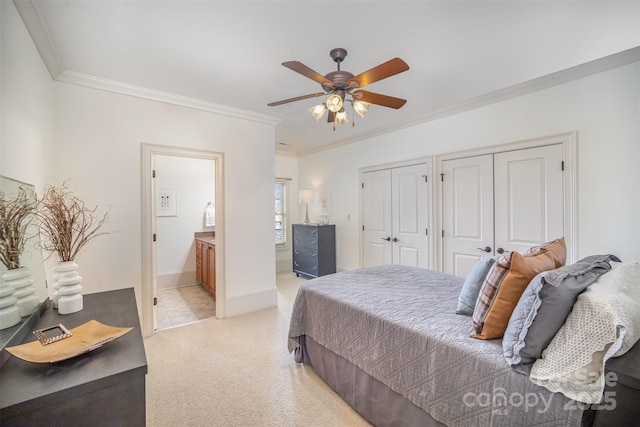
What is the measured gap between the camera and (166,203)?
15.7ft

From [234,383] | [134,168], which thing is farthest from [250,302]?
[134,168]

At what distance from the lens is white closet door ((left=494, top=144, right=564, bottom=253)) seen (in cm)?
273

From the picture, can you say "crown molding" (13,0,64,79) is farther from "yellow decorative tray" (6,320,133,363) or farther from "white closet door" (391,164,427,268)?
"white closet door" (391,164,427,268)

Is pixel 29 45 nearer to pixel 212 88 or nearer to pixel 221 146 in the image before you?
pixel 212 88

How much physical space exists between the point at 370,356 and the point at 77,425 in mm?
1350

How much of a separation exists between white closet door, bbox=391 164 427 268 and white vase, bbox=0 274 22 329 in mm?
3834

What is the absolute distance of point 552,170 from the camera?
2.75 m

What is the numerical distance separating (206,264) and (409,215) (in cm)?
312

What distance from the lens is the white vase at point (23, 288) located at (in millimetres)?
1256

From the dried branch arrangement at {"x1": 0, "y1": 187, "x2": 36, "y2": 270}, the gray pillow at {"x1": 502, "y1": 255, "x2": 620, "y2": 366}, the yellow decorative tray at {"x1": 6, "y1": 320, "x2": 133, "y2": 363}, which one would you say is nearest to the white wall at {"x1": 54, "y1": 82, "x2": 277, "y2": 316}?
the dried branch arrangement at {"x1": 0, "y1": 187, "x2": 36, "y2": 270}

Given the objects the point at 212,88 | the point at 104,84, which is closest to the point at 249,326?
the point at 212,88

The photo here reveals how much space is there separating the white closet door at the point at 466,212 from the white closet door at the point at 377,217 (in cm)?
92

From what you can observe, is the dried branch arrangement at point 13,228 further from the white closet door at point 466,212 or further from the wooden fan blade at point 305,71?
the white closet door at point 466,212

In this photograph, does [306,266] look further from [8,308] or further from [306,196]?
[8,308]
